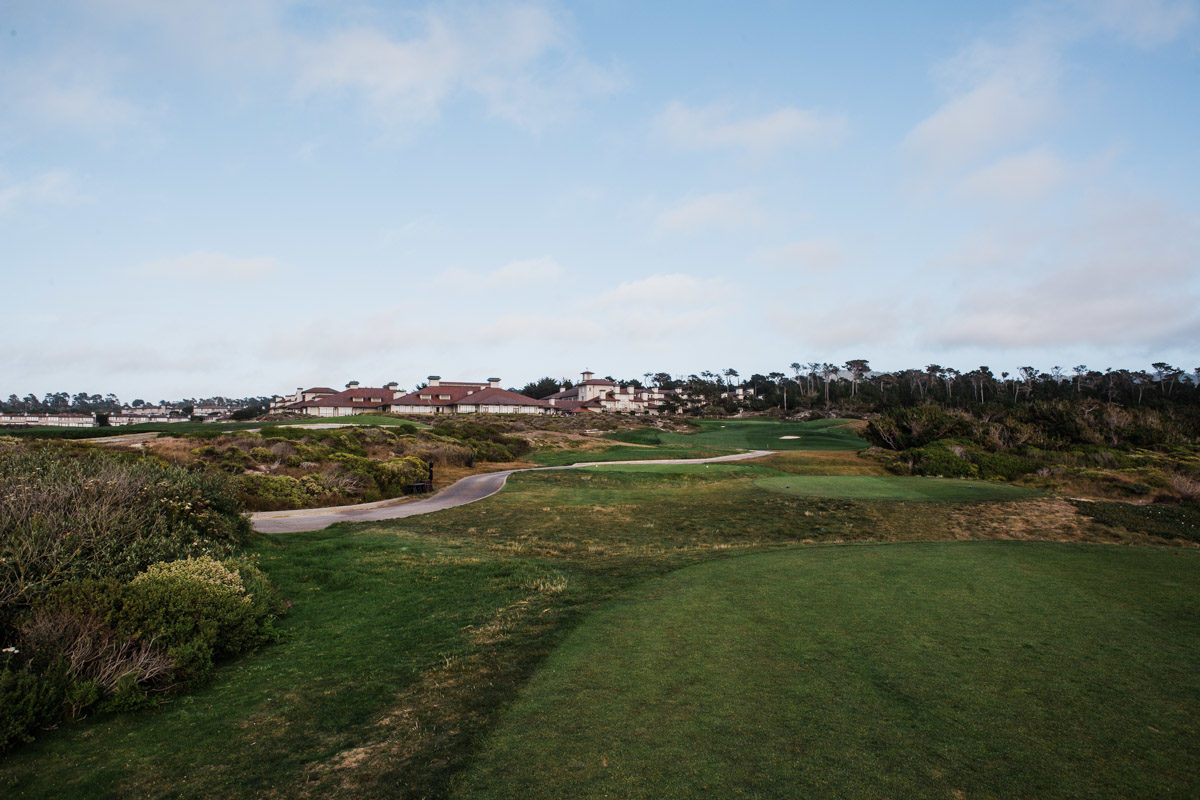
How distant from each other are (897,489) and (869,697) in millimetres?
19835

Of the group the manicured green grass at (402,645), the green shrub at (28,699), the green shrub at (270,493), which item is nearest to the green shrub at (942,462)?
the manicured green grass at (402,645)

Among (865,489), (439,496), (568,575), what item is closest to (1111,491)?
(865,489)

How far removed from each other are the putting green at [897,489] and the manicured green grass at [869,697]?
1218cm

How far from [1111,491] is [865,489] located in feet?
33.3

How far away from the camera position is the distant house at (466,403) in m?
97.0

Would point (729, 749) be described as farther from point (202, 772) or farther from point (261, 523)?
point (261, 523)

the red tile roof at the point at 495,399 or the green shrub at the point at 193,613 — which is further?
the red tile roof at the point at 495,399

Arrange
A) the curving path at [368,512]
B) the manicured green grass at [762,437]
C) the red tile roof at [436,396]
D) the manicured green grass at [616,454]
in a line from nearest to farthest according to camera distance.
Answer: the curving path at [368,512] < the manicured green grass at [616,454] < the manicured green grass at [762,437] < the red tile roof at [436,396]

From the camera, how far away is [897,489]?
73.9 feet

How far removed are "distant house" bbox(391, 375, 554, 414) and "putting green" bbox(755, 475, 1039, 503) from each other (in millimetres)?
71170

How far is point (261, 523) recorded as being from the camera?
16781mm

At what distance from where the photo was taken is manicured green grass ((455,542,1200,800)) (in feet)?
12.6

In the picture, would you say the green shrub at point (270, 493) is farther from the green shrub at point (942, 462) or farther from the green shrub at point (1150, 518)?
the green shrub at point (942, 462)

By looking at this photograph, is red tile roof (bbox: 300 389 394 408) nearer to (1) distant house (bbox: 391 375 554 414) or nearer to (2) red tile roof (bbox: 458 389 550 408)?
(1) distant house (bbox: 391 375 554 414)
